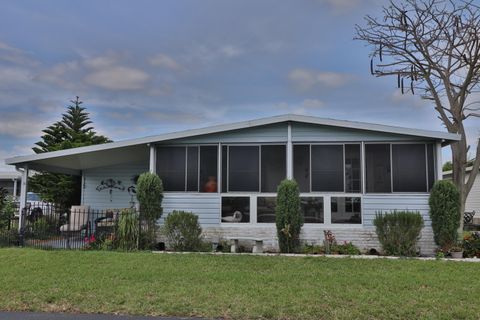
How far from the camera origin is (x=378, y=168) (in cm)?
1128

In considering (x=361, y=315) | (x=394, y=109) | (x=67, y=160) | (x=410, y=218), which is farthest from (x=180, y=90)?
(x=361, y=315)

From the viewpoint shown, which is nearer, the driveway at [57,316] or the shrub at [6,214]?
the driveway at [57,316]

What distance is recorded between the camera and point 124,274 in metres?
7.47

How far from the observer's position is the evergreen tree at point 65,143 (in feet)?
61.4

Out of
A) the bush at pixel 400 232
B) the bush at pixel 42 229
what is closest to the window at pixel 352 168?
the bush at pixel 400 232

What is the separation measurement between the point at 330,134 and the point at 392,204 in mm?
2418

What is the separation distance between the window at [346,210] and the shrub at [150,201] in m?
4.65

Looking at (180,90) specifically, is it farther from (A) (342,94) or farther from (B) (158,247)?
(B) (158,247)

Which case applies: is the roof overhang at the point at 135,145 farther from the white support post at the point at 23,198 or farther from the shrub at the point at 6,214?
the shrub at the point at 6,214

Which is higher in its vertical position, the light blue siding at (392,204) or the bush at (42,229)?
the light blue siding at (392,204)

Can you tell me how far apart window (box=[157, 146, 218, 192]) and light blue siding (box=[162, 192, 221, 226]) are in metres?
0.19

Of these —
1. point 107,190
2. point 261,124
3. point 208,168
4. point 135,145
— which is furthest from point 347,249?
point 107,190

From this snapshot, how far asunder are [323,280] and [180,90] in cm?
1246

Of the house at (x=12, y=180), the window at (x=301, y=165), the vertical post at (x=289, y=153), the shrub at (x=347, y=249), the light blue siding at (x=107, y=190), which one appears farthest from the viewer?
the house at (x=12, y=180)
